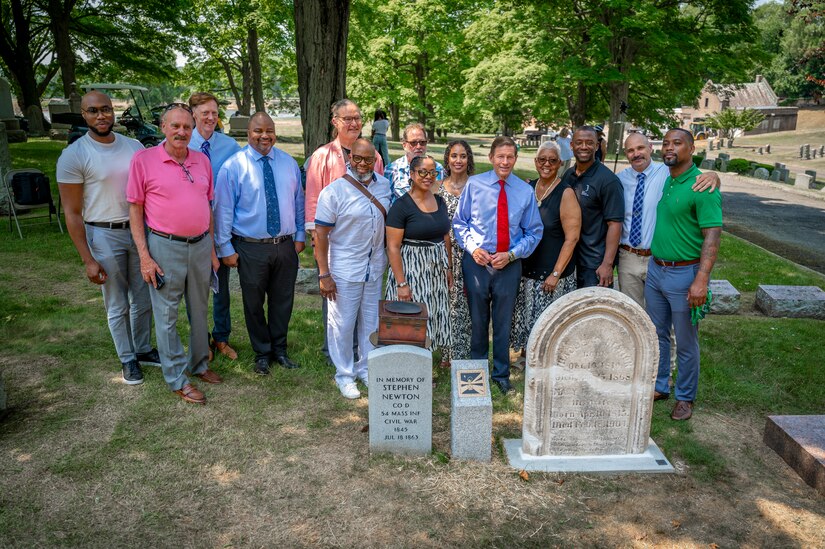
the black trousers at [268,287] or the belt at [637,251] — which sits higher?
the belt at [637,251]

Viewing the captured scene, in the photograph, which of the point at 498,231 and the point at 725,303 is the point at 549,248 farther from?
the point at 725,303

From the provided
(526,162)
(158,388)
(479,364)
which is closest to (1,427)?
(158,388)

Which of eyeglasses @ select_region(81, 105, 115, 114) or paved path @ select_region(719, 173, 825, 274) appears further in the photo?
paved path @ select_region(719, 173, 825, 274)

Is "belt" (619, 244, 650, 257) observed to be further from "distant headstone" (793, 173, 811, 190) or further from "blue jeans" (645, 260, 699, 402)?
"distant headstone" (793, 173, 811, 190)

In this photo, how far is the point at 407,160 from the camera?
208 inches

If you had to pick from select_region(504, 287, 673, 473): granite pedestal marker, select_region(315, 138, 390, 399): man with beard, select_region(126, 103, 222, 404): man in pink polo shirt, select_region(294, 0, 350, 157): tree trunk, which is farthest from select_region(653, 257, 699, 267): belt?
select_region(294, 0, 350, 157): tree trunk

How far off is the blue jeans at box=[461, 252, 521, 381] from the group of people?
1 centimetres

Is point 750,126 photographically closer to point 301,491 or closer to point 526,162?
point 526,162

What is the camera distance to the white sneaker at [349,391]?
508 centimetres

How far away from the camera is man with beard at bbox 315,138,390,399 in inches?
184

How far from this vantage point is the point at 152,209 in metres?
4.48

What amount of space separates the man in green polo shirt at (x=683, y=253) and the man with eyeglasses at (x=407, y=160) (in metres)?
1.90

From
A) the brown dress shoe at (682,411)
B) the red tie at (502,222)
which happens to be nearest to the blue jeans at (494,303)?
the red tie at (502,222)

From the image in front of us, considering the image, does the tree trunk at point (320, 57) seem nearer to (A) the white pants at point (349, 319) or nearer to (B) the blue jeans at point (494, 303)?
(A) the white pants at point (349, 319)
